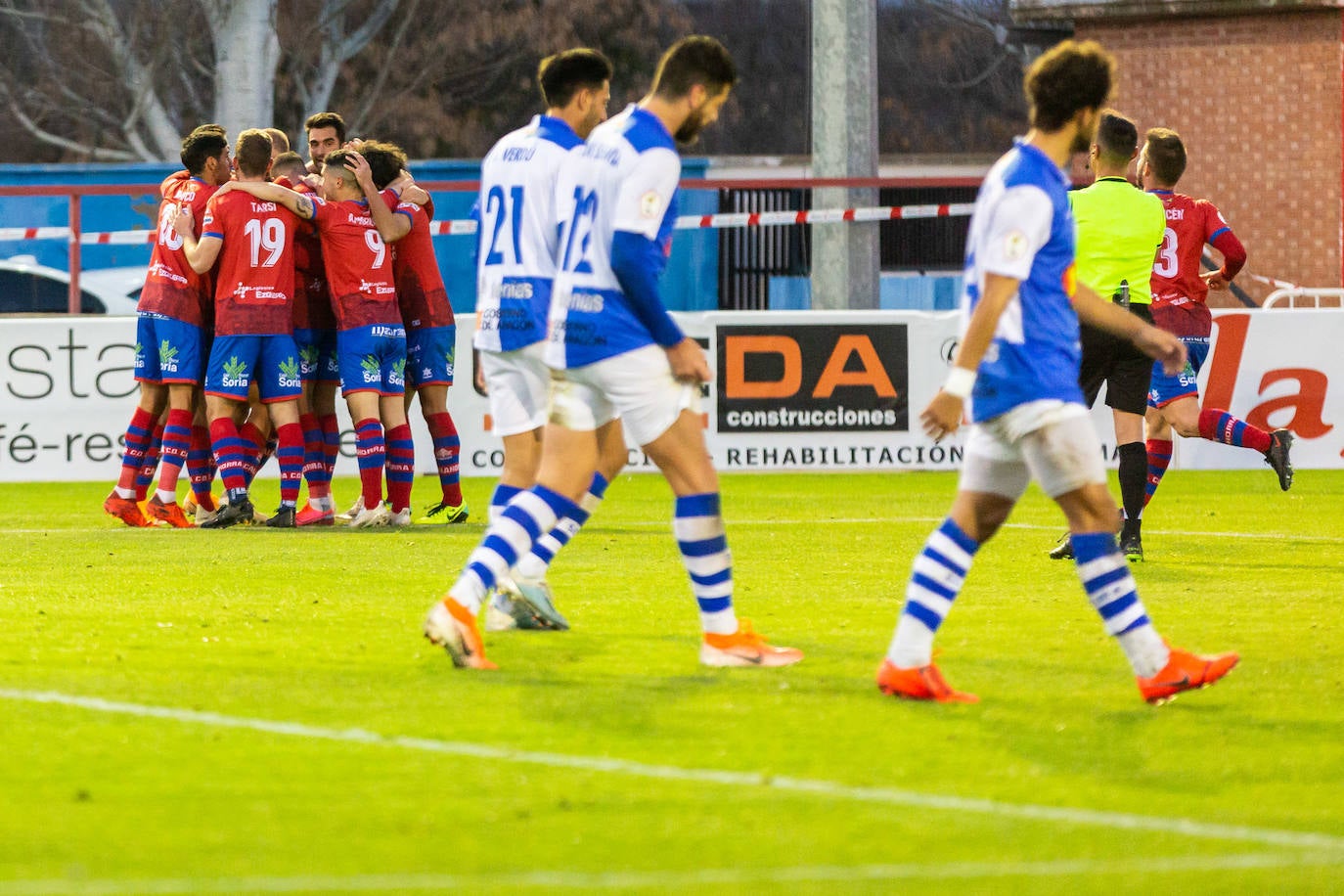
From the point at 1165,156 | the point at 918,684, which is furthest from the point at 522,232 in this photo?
the point at 1165,156

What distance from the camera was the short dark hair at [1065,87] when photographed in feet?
19.2

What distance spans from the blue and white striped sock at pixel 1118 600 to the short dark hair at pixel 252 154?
711cm

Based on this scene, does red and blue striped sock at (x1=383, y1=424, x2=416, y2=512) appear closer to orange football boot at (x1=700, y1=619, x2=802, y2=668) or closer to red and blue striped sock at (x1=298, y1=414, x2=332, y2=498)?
red and blue striped sock at (x1=298, y1=414, x2=332, y2=498)

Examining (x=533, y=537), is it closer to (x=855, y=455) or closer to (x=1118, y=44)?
(x=855, y=455)

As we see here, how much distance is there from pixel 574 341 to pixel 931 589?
1.37 meters

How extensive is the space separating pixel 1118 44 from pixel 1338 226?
146 inches

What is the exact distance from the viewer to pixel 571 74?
7.56m

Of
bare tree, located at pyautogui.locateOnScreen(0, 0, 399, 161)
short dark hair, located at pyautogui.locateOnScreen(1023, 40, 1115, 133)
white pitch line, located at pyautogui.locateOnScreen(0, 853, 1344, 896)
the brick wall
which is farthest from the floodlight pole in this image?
bare tree, located at pyautogui.locateOnScreen(0, 0, 399, 161)

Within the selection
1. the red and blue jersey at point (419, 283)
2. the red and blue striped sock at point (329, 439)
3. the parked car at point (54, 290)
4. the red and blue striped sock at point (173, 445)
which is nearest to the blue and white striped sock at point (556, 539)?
the red and blue jersey at point (419, 283)

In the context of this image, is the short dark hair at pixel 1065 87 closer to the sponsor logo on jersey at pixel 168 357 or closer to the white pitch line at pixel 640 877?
the white pitch line at pixel 640 877

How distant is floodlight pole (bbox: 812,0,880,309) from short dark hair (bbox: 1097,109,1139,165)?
1060 cm

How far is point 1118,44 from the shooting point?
90.9 feet

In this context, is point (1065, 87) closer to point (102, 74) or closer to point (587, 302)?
point (587, 302)

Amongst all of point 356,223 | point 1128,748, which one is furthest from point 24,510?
point 1128,748
